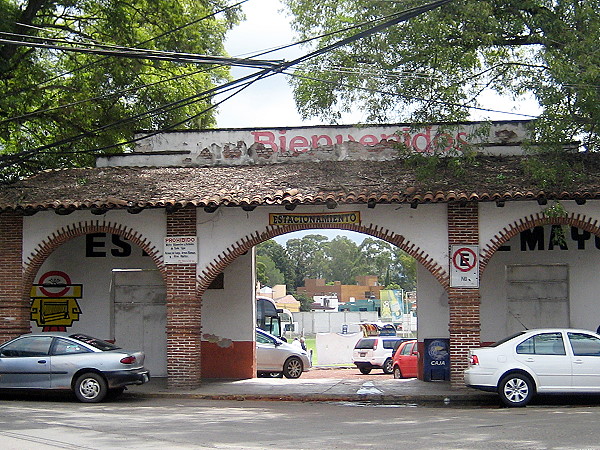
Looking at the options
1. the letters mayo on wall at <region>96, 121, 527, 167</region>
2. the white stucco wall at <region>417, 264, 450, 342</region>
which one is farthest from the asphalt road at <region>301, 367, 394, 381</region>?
the letters mayo on wall at <region>96, 121, 527, 167</region>

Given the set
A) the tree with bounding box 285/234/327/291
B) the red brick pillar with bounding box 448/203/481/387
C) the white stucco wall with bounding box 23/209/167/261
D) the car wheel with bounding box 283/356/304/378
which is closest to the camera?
the red brick pillar with bounding box 448/203/481/387

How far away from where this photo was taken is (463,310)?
1697 centimetres

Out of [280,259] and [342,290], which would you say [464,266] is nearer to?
[342,290]

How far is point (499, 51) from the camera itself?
17.4 metres

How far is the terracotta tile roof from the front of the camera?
16.5 metres

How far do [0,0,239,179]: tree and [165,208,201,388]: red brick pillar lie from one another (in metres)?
6.19

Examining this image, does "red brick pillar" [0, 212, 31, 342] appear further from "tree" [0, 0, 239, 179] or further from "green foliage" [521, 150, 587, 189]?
"green foliage" [521, 150, 587, 189]

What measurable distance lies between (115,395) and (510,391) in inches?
314

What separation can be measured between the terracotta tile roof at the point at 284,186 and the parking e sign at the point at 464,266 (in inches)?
49.2

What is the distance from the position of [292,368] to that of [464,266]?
28.7 ft

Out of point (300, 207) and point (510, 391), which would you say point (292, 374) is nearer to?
point (300, 207)

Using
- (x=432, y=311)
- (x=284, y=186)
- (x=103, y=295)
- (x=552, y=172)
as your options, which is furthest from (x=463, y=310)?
(x=103, y=295)

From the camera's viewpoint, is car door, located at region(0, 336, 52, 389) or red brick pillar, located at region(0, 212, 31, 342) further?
red brick pillar, located at region(0, 212, 31, 342)

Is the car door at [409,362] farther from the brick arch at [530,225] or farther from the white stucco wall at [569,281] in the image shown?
the brick arch at [530,225]
